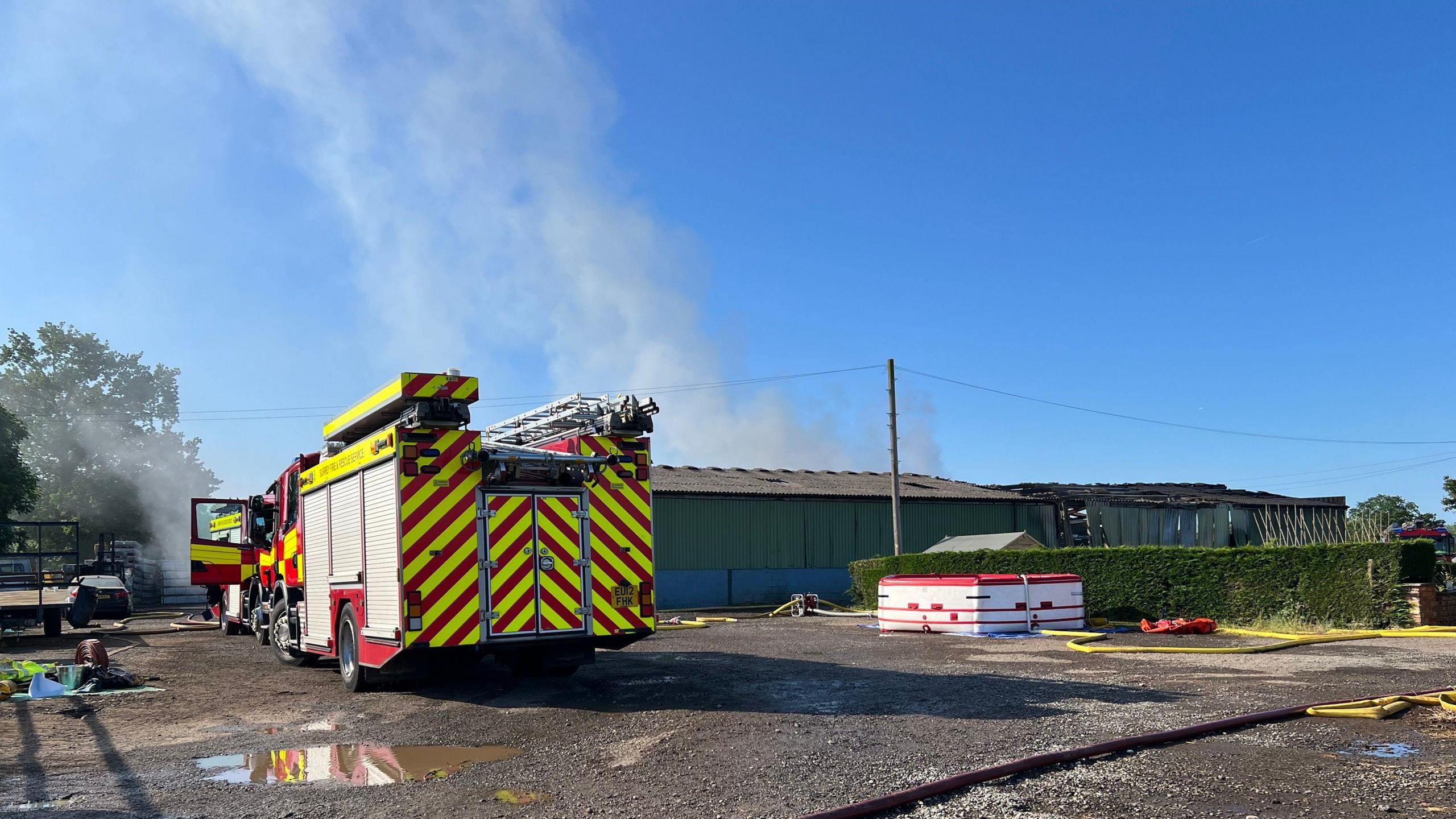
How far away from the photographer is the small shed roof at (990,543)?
96.0 feet

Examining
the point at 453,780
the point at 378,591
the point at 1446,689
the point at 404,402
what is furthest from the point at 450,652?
the point at 1446,689

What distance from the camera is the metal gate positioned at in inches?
421

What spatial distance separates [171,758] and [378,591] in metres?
2.95

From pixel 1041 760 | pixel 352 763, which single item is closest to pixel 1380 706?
pixel 1041 760

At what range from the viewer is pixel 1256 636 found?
17.3 metres

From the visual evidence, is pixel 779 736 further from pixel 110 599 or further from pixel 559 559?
pixel 110 599

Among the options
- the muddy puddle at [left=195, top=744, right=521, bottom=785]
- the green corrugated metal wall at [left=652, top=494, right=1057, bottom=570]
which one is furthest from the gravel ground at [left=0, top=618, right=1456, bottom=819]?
the green corrugated metal wall at [left=652, top=494, right=1057, bottom=570]

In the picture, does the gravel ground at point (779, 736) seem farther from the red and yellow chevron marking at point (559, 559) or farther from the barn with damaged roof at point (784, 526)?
the barn with damaged roof at point (784, 526)

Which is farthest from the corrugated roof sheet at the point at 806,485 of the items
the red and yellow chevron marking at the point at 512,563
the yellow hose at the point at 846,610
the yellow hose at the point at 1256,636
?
the red and yellow chevron marking at the point at 512,563

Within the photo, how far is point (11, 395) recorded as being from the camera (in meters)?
60.2

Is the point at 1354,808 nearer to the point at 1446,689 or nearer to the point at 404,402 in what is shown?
the point at 1446,689

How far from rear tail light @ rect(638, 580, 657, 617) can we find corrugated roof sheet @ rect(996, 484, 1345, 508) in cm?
3275

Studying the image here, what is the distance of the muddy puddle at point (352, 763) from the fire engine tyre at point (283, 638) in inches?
245

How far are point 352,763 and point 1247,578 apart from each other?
1710 centimetres
